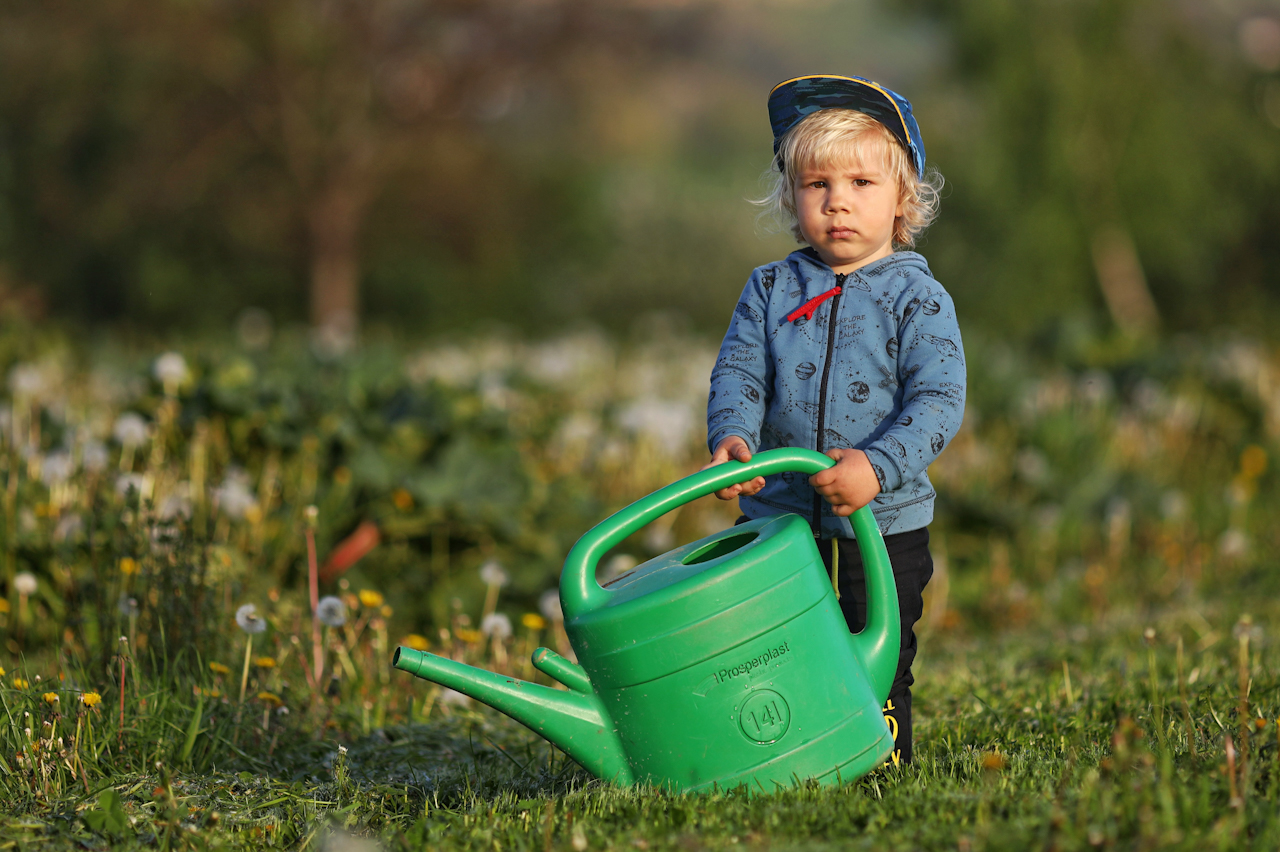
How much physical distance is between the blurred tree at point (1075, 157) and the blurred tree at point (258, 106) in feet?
11.3

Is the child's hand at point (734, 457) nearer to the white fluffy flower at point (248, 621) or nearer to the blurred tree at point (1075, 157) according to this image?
the white fluffy flower at point (248, 621)

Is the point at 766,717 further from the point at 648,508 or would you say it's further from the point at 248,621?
Answer: the point at 248,621

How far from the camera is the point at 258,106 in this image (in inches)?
504

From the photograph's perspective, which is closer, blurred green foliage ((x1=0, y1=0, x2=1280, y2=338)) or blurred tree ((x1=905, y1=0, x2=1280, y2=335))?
blurred green foliage ((x1=0, y1=0, x2=1280, y2=338))

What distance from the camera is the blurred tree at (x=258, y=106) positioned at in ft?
40.9

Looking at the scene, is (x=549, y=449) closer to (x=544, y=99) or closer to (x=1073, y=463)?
(x=1073, y=463)

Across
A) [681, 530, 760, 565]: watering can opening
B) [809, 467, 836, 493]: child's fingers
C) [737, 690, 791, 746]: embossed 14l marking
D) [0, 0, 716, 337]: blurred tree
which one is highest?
[0, 0, 716, 337]: blurred tree

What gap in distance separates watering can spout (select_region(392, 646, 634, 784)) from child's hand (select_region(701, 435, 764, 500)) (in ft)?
1.34

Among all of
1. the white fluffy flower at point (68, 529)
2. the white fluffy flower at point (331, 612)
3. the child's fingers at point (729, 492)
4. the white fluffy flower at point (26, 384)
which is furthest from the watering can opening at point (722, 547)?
the white fluffy flower at point (26, 384)

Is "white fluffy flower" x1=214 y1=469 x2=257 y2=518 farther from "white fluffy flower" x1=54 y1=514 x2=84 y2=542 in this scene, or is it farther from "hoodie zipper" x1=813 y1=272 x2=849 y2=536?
"hoodie zipper" x1=813 y1=272 x2=849 y2=536

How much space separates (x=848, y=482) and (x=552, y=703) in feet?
2.04

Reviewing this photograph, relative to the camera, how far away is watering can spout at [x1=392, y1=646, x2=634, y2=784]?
78.0 inches

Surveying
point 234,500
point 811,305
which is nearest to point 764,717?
point 811,305

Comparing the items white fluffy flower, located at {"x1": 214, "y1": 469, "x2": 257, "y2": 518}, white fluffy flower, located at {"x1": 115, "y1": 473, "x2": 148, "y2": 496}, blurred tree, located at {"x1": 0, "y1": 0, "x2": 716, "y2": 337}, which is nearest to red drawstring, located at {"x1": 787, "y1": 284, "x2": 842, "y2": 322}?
white fluffy flower, located at {"x1": 214, "y1": 469, "x2": 257, "y2": 518}
